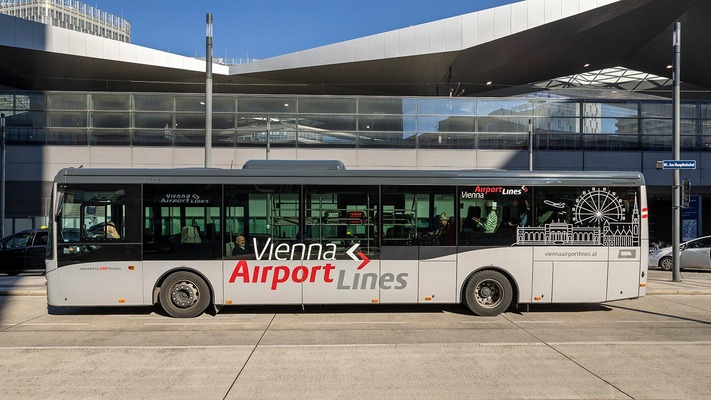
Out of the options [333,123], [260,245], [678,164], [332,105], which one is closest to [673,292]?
[678,164]

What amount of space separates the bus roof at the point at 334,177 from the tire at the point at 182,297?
1.89m

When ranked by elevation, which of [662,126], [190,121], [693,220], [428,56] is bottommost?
[693,220]

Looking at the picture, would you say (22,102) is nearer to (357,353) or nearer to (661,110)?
(357,353)

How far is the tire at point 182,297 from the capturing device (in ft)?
32.9

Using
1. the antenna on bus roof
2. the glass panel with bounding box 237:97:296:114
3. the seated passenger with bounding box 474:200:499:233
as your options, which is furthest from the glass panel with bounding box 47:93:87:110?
the seated passenger with bounding box 474:200:499:233

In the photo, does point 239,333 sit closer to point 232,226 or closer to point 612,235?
point 232,226

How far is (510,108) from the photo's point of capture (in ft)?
96.1

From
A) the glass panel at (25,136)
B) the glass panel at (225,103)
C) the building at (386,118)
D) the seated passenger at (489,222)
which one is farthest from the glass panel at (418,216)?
the glass panel at (25,136)

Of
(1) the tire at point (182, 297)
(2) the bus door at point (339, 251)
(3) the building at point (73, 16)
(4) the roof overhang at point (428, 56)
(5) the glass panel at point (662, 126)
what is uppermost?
(3) the building at point (73, 16)

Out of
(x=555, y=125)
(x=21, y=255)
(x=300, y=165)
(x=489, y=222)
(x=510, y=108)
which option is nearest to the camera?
(x=489, y=222)

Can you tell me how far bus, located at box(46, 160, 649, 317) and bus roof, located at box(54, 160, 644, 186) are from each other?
0.02 metres

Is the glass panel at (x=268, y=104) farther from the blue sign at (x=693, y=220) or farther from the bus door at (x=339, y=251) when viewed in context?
the blue sign at (x=693, y=220)

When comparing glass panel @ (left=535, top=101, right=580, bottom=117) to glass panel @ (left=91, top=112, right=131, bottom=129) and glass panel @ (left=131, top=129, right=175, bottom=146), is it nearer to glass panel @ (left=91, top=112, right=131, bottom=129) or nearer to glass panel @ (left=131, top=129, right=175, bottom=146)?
glass panel @ (left=131, top=129, right=175, bottom=146)

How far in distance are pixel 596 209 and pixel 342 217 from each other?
508cm
